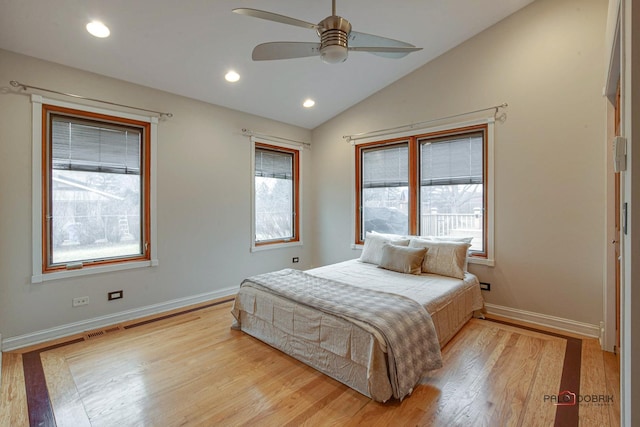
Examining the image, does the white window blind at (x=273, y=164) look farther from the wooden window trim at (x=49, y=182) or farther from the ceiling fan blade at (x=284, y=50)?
the ceiling fan blade at (x=284, y=50)

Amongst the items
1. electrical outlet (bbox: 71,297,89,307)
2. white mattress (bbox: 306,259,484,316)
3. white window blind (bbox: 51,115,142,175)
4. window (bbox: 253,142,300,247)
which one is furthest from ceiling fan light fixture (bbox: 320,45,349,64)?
electrical outlet (bbox: 71,297,89,307)

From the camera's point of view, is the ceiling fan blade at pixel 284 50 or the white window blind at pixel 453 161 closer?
the ceiling fan blade at pixel 284 50

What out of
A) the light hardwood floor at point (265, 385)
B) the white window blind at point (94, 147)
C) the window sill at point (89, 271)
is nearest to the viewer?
the light hardwood floor at point (265, 385)

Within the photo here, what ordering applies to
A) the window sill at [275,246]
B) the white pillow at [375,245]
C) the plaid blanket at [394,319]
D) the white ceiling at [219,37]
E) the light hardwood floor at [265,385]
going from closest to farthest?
the light hardwood floor at [265,385] < the plaid blanket at [394,319] < the white ceiling at [219,37] < the white pillow at [375,245] < the window sill at [275,246]

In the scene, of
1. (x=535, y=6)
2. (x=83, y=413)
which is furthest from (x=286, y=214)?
(x=535, y=6)

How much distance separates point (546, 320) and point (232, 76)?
167 inches

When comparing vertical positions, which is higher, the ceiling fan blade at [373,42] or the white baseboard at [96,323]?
the ceiling fan blade at [373,42]

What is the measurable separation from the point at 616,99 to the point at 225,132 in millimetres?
4068

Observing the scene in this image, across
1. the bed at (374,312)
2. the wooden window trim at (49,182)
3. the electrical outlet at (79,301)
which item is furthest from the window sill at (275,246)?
the electrical outlet at (79,301)

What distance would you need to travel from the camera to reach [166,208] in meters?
3.64

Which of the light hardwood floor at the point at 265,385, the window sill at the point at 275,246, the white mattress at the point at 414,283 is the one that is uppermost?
the window sill at the point at 275,246

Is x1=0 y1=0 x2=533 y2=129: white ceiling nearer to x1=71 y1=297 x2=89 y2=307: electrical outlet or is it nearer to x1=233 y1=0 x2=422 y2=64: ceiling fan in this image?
x1=233 y1=0 x2=422 y2=64: ceiling fan

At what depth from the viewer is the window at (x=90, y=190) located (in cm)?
290

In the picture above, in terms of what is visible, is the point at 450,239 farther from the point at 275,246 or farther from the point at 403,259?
the point at 275,246
